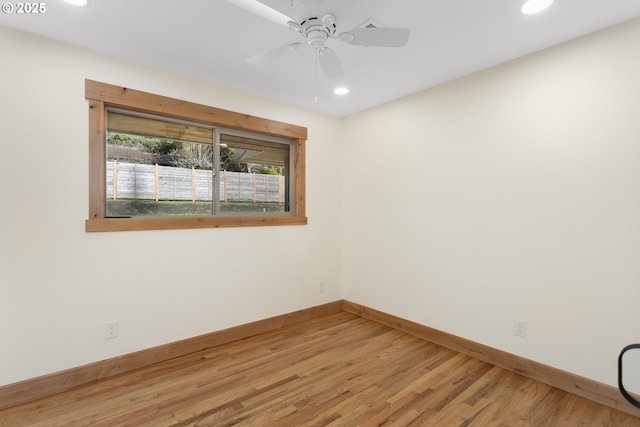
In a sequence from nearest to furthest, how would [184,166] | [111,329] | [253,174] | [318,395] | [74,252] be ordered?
[318,395] < [74,252] < [111,329] < [184,166] < [253,174]

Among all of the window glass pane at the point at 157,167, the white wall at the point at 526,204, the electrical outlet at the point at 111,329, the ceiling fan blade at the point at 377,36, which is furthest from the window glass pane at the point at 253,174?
the ceiling fan blade at the point at 377,36

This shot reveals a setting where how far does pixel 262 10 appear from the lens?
1837 mm

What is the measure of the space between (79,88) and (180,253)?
1.50 meters

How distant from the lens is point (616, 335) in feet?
6.53

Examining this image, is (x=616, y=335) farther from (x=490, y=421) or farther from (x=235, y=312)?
(x=235, y=312)

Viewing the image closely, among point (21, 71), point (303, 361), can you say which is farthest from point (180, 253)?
point (21, 71)

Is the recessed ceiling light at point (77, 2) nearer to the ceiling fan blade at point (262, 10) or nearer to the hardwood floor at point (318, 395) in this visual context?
the ceiling fan blade at point (262, 10)

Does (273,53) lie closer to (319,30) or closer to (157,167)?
(319,30)

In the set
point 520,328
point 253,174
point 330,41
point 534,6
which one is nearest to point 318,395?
point 520,328

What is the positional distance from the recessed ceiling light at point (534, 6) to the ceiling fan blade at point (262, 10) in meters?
1.43

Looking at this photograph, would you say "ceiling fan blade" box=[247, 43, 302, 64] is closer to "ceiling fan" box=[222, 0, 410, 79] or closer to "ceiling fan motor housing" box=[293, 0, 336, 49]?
"ceiling fan" box=[222, 0, 410, 79]

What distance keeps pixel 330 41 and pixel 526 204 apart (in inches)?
77.9

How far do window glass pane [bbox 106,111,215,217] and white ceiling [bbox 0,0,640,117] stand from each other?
1.75 ft

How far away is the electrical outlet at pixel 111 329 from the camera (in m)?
2.35
